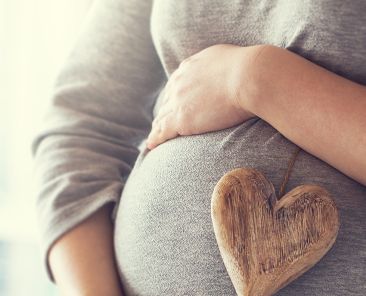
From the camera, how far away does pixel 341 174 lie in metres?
0.62

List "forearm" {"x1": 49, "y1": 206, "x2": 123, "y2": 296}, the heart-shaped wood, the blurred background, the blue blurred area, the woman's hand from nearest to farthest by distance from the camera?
the heart-shaped wood, the woman's hand, "forearm" {"x1": 49, "y1": 206, "x2": 123, "y2": 296}, the blurred background, the blue blurred area

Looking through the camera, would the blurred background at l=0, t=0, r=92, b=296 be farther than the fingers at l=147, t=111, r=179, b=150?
Yes

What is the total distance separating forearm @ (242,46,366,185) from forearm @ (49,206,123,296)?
1.07 feet

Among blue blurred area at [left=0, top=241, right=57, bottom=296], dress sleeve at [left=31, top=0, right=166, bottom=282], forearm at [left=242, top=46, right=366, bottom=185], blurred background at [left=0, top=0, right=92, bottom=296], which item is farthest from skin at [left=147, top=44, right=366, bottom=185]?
blue blurred area at [left=0, top=241, right=57, bottom=296]

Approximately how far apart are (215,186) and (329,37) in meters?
0.21

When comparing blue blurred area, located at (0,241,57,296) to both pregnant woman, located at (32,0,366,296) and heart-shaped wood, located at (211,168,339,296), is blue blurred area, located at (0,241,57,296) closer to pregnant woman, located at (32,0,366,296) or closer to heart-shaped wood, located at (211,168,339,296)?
pregnant woman, located at (32,0,366,296)

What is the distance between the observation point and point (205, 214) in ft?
2.08

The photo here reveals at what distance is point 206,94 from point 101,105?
25 centimetres

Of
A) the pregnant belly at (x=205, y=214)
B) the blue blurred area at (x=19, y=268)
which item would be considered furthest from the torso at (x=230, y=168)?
the blue blurred area at (x=19, y=268)

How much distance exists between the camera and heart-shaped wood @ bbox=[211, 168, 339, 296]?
55cm

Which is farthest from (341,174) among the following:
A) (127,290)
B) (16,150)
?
(16,150)

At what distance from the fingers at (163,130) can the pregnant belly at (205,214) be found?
2cm

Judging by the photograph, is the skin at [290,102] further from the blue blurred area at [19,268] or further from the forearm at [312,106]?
the blue blurred area at [19,268]

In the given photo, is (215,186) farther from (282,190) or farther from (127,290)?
(127,290)
